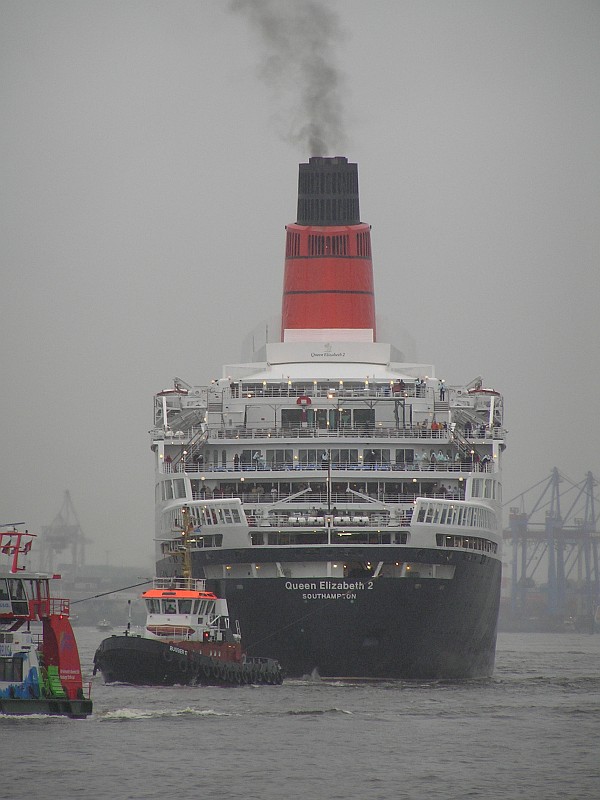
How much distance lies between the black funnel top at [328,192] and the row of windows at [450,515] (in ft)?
84.1

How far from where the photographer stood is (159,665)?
263 feet

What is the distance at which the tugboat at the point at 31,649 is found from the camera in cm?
6419

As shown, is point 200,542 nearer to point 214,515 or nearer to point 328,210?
point 214,515

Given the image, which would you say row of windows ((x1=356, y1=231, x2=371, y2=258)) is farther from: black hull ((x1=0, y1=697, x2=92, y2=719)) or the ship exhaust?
black hull ((x1=0, y1=697, x2=92, y2=719))

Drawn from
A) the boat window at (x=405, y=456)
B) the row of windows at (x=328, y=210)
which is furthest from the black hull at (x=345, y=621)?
the row of windows at (x=328, y=210)

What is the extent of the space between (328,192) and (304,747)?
184 feet

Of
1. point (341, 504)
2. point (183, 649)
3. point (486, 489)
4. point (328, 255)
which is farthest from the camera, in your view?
point (328, 255)

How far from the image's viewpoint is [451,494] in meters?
94.9

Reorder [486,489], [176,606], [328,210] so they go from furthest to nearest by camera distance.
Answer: [328,210], [486,489], [176,606]

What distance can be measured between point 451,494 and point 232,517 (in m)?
11.8

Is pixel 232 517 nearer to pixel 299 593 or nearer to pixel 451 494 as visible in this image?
pixel 299 593

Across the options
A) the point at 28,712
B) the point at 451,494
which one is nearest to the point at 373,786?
the point at 28,712

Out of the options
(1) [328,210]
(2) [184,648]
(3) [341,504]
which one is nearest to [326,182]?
(1) [328,210]

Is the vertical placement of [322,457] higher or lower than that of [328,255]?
lower
